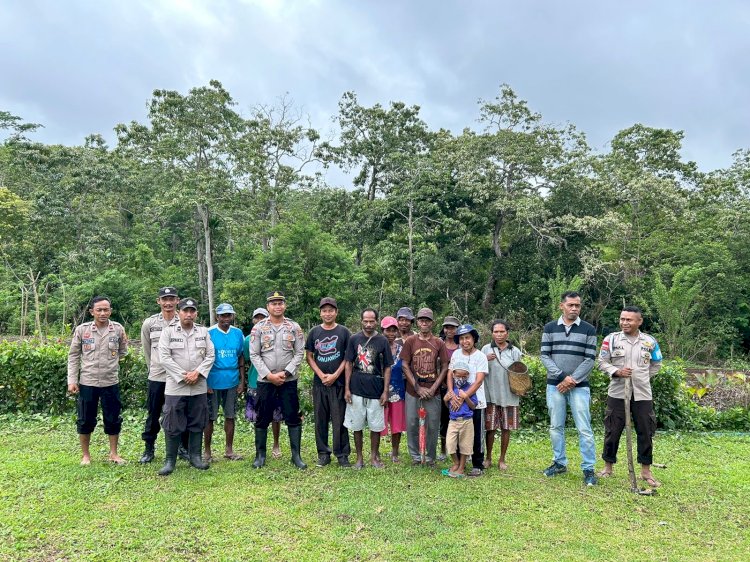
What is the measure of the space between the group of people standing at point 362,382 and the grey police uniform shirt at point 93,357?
10 millimetres

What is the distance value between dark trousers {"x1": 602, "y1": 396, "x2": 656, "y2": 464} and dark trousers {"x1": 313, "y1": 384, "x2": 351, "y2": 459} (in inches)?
105

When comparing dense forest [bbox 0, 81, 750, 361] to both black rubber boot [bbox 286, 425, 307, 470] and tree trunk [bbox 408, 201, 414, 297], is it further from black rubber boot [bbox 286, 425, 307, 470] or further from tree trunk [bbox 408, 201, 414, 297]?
black rubber boot [bbox 286, 425, 307, 470]

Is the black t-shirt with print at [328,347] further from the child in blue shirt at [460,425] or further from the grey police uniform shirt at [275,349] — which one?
the child in blue shirt at [460,425]

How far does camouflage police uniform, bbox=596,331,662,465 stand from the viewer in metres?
4.93

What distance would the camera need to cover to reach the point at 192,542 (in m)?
3.58

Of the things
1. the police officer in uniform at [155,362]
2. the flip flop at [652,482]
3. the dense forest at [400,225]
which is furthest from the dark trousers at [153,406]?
the dense forest at [400,225]

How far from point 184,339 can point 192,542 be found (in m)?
2.04

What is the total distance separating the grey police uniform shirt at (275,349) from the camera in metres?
5.27

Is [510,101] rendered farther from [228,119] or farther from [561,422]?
[561,422]

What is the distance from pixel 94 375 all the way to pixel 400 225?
1929 centimetres

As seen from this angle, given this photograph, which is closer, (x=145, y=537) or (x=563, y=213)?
(x=145, y=537)

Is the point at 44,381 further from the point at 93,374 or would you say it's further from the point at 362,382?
the point at 362,382

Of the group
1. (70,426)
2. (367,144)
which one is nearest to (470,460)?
(70,426)

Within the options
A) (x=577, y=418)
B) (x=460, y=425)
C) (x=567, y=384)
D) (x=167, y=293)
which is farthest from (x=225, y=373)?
(x=577, y=418)
